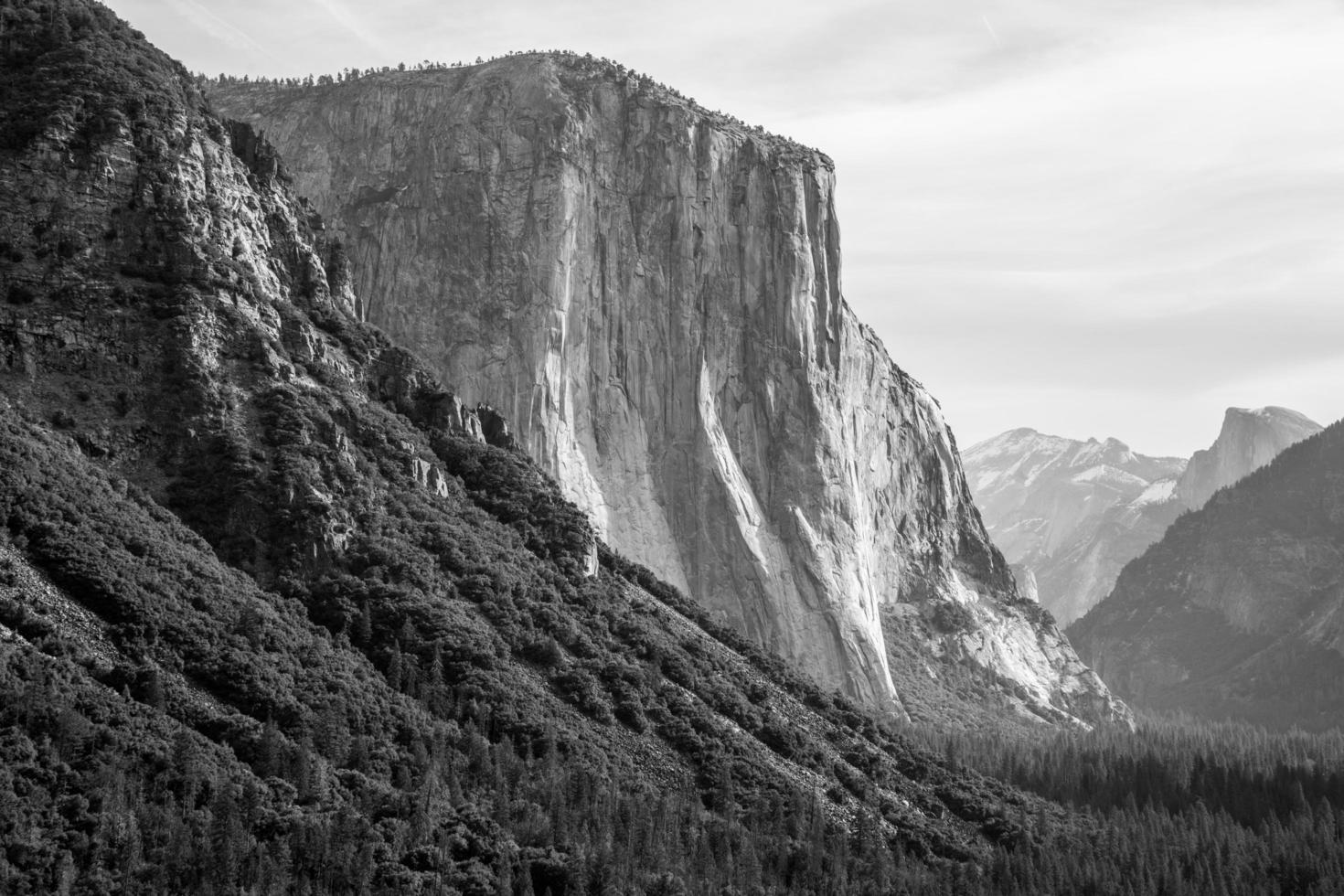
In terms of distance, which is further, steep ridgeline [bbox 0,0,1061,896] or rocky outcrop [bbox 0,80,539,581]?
rocky outcrop [bbox 0,80,539,581]

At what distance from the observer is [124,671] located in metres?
113

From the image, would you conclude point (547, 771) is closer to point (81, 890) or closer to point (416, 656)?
point (416, 656)

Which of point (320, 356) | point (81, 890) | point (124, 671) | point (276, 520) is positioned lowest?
point (81, 890)

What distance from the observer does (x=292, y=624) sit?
12812 centimetres

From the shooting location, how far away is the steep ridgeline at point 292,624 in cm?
10925

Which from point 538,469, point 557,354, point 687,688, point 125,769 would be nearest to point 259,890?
point 125,769

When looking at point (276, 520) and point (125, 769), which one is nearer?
point (125, 769)

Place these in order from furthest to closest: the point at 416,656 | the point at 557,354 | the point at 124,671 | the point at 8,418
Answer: the point at 557,354 < the point at 416,656 < the point at 8,418 < the point at 124,671

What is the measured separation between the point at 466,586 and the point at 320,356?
18840 millimetres

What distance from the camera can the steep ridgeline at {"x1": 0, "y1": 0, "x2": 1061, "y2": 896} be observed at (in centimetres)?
10925

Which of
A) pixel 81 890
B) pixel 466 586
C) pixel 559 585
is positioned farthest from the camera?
pixel 559 585

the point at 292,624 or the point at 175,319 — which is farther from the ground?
the point at 175,319

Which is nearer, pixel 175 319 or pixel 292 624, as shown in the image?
pixel 292 624

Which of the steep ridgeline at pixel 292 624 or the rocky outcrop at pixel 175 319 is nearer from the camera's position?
the steep ridgeline at pixel 292 624
